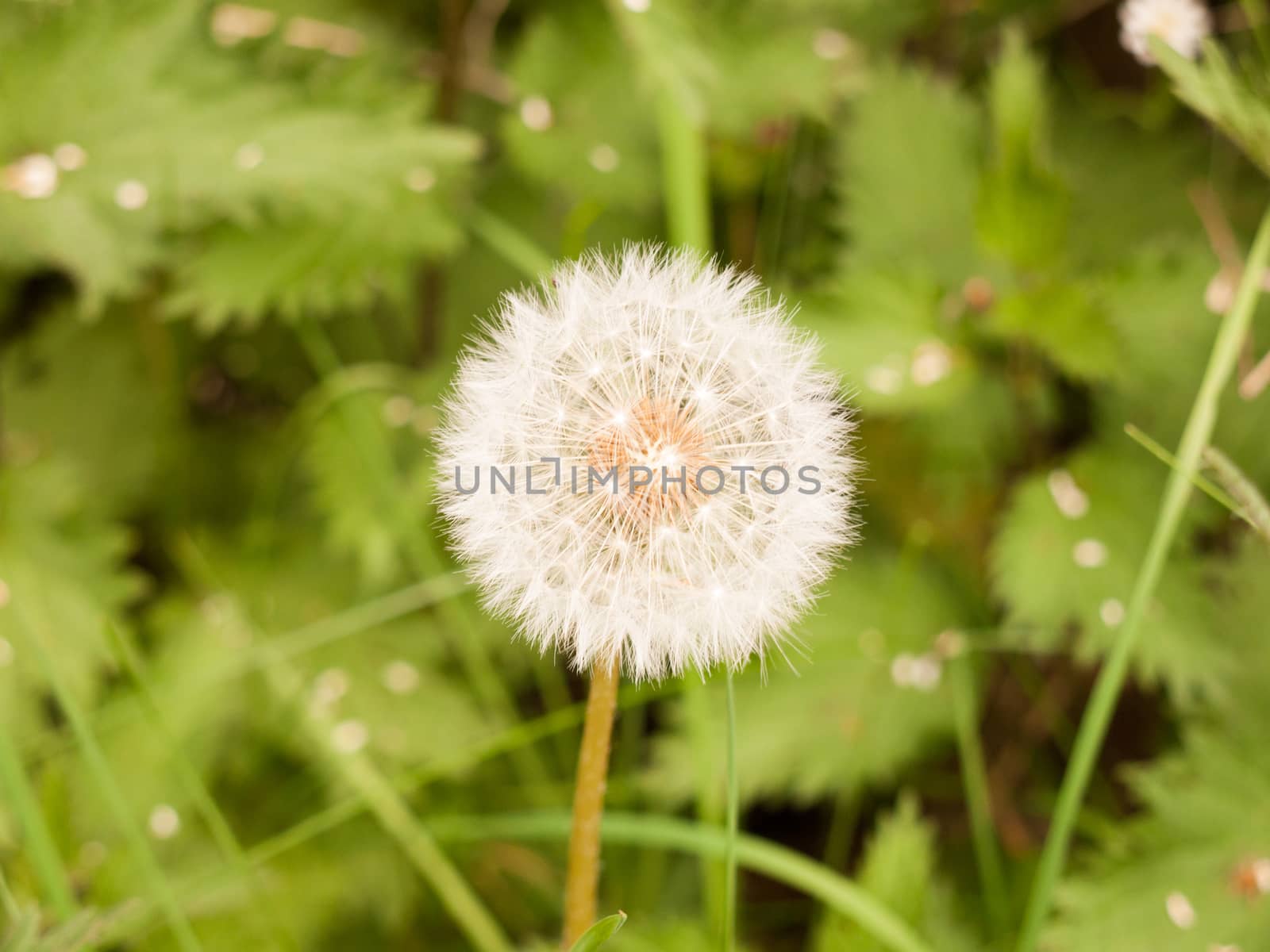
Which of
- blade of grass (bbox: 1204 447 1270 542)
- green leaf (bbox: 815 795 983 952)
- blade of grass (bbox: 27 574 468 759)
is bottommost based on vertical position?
green leaf (bbox: 815 795 983 952)

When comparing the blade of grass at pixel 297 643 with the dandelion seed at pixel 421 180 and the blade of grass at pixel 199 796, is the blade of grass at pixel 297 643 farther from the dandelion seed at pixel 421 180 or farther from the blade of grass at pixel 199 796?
the dandelion seed at pixel 421 180

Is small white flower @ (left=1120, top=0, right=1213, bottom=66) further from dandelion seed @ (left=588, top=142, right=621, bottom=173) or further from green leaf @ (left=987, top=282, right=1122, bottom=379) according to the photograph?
dandelion seed @ (left=588, top=142, right=621, bottom=173)

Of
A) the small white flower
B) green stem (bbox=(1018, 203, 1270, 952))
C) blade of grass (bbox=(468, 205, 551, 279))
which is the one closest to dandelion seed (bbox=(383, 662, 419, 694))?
blade of grass (bbox=(468, 205, 551, 279))

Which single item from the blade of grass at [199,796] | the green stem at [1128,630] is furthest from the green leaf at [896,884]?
the blade of grass at [199,796]

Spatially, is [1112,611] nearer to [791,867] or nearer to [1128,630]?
[1128,630]

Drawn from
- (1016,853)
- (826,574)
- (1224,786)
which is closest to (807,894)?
(1016,853)

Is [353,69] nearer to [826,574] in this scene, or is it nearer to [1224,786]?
[826,574]

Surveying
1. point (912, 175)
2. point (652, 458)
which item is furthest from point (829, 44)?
point (652, 458)
